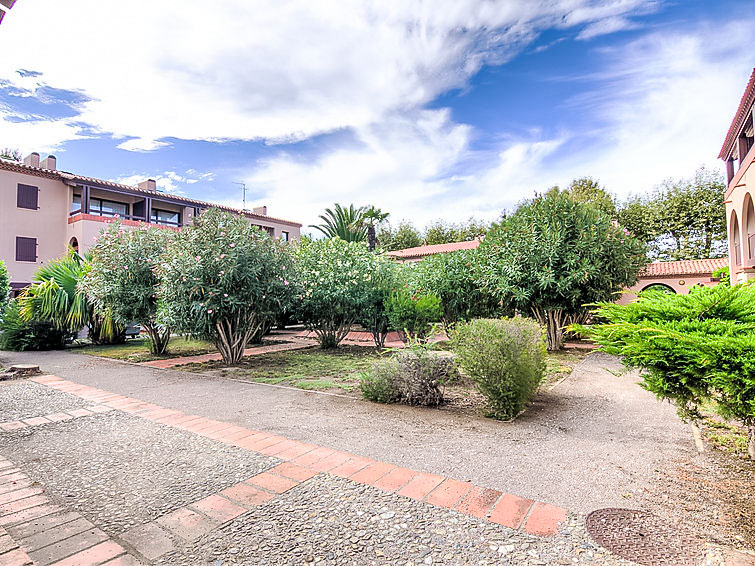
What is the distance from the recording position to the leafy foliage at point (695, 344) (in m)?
2.12

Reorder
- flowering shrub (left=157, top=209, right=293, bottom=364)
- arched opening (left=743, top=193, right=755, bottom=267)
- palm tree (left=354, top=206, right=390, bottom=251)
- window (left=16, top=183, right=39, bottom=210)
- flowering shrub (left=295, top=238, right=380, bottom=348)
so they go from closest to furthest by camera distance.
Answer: flowering shrub (left=157, top=209, right=293, bottom=364), flowering shrub (left=295, top=238, right=380, bottom=348), arched opening (left=743, top=193, right=755, bottom=267), window (left=16, top=183, right=39, bottom=210), palm tree (left=354, top=206, right=390, bottom=251)

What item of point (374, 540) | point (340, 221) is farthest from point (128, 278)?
point (340, 221)

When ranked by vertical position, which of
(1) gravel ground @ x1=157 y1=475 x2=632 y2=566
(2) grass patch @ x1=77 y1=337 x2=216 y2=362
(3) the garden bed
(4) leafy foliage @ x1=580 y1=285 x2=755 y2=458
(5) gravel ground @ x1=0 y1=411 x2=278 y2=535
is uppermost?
(4) leafy foliage @ x1=580 y1=285 x2=755 y2=458

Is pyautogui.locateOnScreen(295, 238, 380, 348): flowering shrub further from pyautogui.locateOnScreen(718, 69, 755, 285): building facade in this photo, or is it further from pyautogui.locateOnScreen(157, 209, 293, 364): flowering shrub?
pyautogui.locateOnScreen(718, 69, 755, 285): building facade

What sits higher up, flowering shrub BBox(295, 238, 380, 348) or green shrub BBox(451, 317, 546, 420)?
flowering shrub BBox(295, 238, 380, 348)

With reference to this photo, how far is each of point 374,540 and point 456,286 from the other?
10032 millimetres

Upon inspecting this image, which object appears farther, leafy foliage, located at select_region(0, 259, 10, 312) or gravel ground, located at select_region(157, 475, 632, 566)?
leafy foliage, located at select_region(0, 259, 10, 312)

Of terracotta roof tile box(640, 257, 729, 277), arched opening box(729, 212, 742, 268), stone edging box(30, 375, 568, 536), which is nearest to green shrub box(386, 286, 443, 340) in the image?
stone edging box(30, 375, 568, 536)

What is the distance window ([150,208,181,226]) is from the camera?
27048 mm

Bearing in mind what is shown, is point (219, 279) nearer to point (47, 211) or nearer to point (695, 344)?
point (695, 344)

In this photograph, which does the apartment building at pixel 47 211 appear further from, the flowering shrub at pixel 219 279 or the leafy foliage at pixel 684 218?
the leafy foliage at pixel 684 218

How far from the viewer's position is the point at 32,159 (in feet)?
80.6

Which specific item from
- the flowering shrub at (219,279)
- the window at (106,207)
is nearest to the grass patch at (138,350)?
the flowering shrub at (219,279)

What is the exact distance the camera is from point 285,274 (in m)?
8.86
